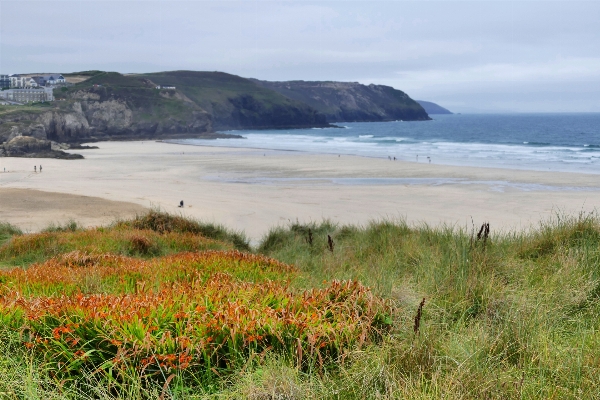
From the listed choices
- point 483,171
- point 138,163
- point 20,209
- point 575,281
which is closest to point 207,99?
point 138,163

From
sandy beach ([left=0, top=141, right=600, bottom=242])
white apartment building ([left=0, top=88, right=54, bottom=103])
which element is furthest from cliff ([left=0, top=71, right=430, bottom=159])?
sandy beach ([left=0, top=141, right=600, bottom=242])

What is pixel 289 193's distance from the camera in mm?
24516

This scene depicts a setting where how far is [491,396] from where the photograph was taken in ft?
11.1

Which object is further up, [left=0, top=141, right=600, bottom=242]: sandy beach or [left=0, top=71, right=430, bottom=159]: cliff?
[left=0, top=71, right=430, bottom=159]: cliff

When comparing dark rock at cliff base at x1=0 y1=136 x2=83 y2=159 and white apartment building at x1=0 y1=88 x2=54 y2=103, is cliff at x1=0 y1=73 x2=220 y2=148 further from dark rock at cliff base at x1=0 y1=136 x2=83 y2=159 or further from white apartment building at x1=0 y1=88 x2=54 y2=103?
dark rock at cliff base at x1=0 y1=136 x2=83 y2=159

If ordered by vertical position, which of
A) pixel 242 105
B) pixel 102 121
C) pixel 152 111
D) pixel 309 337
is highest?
pixel 242 105

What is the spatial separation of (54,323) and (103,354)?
0.51 metres

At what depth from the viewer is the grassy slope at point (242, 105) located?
12081 centimetres

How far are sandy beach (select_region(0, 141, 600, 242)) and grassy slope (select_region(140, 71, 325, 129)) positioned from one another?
81021mm

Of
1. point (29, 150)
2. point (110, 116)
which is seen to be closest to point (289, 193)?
point (29, 150)

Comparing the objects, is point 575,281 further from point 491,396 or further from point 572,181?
point 572,181

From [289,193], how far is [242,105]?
108 metres

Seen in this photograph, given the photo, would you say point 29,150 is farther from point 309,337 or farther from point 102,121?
point 309,337

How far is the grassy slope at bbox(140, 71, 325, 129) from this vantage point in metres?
121
